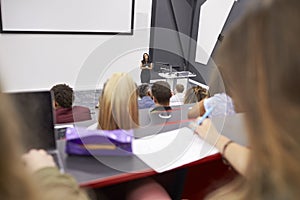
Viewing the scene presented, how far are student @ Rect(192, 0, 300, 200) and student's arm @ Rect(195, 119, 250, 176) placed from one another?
0.20m

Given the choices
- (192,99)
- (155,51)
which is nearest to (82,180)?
(192,99)

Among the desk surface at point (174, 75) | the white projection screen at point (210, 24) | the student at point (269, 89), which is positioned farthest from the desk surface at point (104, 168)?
the white projection screen at point (210, 24)

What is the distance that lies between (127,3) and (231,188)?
5.28 meters

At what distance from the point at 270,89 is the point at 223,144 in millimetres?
397

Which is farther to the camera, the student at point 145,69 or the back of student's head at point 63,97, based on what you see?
the student at point 145,69

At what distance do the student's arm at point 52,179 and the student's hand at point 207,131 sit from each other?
422 millimetres

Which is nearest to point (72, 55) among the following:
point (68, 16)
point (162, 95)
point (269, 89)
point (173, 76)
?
point (68, 16)

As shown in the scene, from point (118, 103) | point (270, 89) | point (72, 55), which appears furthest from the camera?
point (72, 55)

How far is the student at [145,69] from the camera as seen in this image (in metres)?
5.57

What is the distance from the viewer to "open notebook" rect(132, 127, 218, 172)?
0.83m

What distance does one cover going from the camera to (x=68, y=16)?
16.6ft

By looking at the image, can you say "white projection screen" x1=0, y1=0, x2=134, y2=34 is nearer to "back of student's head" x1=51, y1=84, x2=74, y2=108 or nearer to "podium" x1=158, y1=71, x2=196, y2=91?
"podium" x1=158, y1=71, x2=196, y2=91

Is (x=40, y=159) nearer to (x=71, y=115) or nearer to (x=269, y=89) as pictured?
(x=269, y=89)

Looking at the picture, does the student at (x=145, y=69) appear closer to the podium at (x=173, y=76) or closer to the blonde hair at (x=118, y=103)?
the podium at (x=173, y=76)
